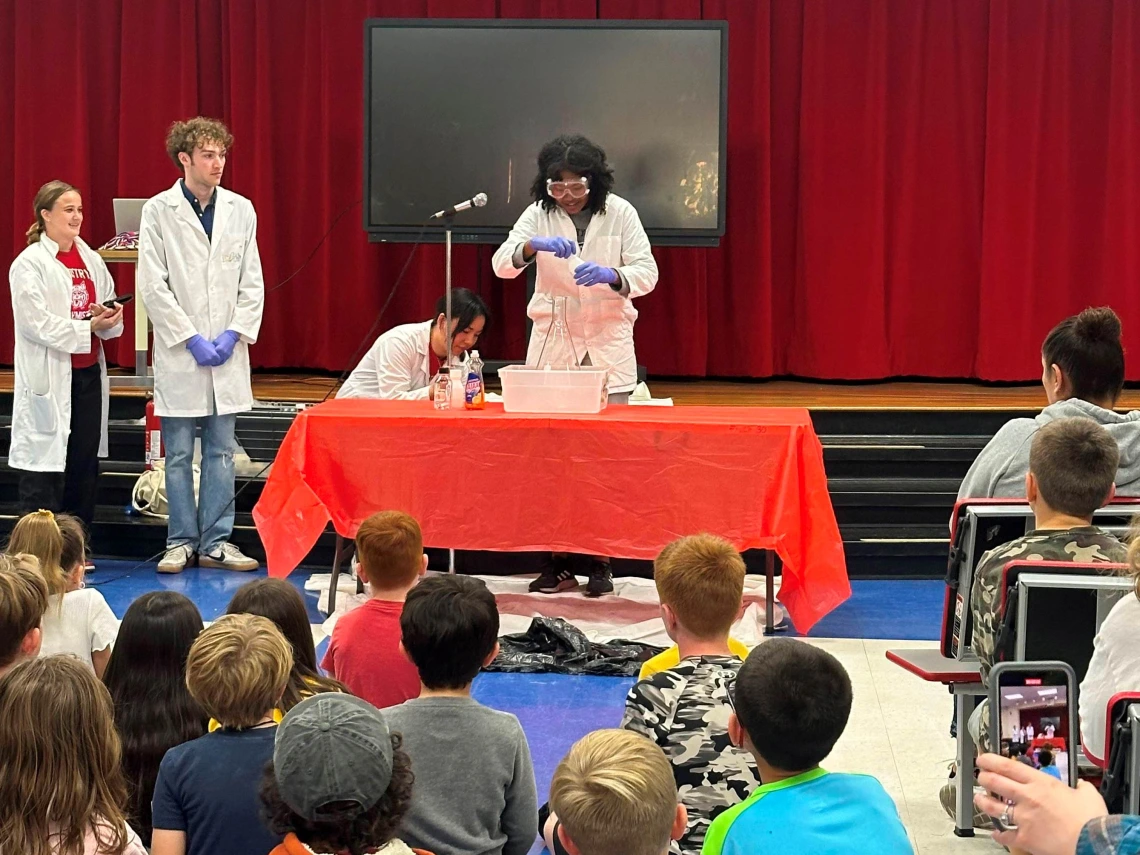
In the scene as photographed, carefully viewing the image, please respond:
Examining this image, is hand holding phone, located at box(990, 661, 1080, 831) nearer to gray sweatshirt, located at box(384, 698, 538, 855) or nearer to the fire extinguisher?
gray sweatshirt, located at box(384, 698, 538, 855)

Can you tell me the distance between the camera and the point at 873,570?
5.62m

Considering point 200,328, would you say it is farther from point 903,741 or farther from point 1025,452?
point 1025,452

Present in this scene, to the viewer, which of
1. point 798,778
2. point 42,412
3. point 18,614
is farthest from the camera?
point 42,412

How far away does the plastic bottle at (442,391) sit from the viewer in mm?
4816

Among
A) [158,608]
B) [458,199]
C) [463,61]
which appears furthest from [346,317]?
[158,608]

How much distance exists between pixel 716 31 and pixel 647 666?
197 inches

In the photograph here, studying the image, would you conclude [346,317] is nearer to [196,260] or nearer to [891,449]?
[196,260]

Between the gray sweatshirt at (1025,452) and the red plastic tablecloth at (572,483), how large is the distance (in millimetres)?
982

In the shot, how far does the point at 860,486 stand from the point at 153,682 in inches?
152

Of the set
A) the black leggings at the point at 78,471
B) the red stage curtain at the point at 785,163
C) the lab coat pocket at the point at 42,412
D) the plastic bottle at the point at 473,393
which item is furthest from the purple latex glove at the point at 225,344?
the red stage curtain at the point at 785,163

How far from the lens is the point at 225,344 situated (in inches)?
212

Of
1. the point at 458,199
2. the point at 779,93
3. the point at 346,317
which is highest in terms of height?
the point at 779,93

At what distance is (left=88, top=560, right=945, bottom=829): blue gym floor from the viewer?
378 cm

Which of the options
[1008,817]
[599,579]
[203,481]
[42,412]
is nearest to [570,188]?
[599,579]
